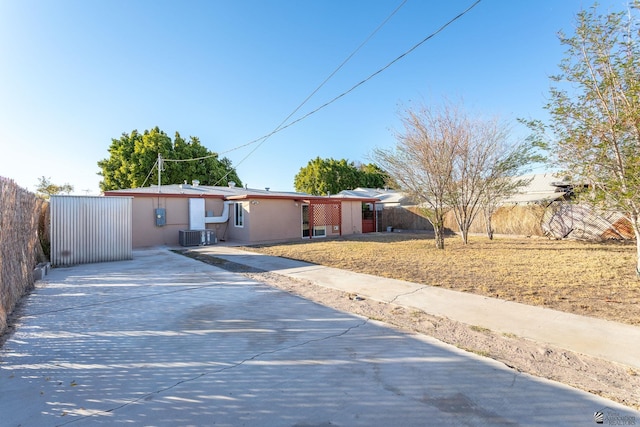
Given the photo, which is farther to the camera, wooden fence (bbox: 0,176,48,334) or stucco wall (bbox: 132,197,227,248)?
stucco wall (bbox: 132,197,227,248)

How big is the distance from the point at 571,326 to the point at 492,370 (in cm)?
188

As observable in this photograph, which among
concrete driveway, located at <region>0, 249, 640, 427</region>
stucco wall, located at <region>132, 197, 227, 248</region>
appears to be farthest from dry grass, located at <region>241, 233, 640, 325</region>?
stucco wall, located at <region>132, 197, 227, 248</region>

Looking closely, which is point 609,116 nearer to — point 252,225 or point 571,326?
point 571,326

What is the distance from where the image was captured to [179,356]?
312cm

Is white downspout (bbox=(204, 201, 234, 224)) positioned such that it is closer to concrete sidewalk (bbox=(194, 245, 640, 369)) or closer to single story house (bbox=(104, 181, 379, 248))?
single story house (bbox=(104, 181, 379, 248))

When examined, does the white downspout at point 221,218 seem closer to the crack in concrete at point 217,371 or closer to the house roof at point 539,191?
the house roof at point 539,191

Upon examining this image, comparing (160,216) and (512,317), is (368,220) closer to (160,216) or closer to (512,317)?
(160,216)

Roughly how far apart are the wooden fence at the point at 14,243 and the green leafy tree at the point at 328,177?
1244 inches

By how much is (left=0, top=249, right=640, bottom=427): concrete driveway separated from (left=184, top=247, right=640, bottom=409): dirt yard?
18 cm

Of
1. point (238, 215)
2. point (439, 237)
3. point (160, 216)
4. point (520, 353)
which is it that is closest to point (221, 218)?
point (238, 215)

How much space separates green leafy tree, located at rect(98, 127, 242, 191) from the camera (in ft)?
83.9

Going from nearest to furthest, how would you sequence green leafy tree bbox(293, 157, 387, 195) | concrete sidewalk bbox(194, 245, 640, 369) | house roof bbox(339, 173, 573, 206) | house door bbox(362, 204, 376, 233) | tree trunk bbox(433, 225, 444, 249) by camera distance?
concrete sidewalk bbox(194, 245, 640, 369) < tree trunk bbox(433, 225, 444, 249) < house roof bbox(339, 173, 573, 206) < house door bbox(362, 204, 376, 233) < green leafy tree bbox(293, 157, 387, 195)

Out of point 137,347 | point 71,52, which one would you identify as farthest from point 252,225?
point 137,347

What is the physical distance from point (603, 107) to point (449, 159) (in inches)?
202
